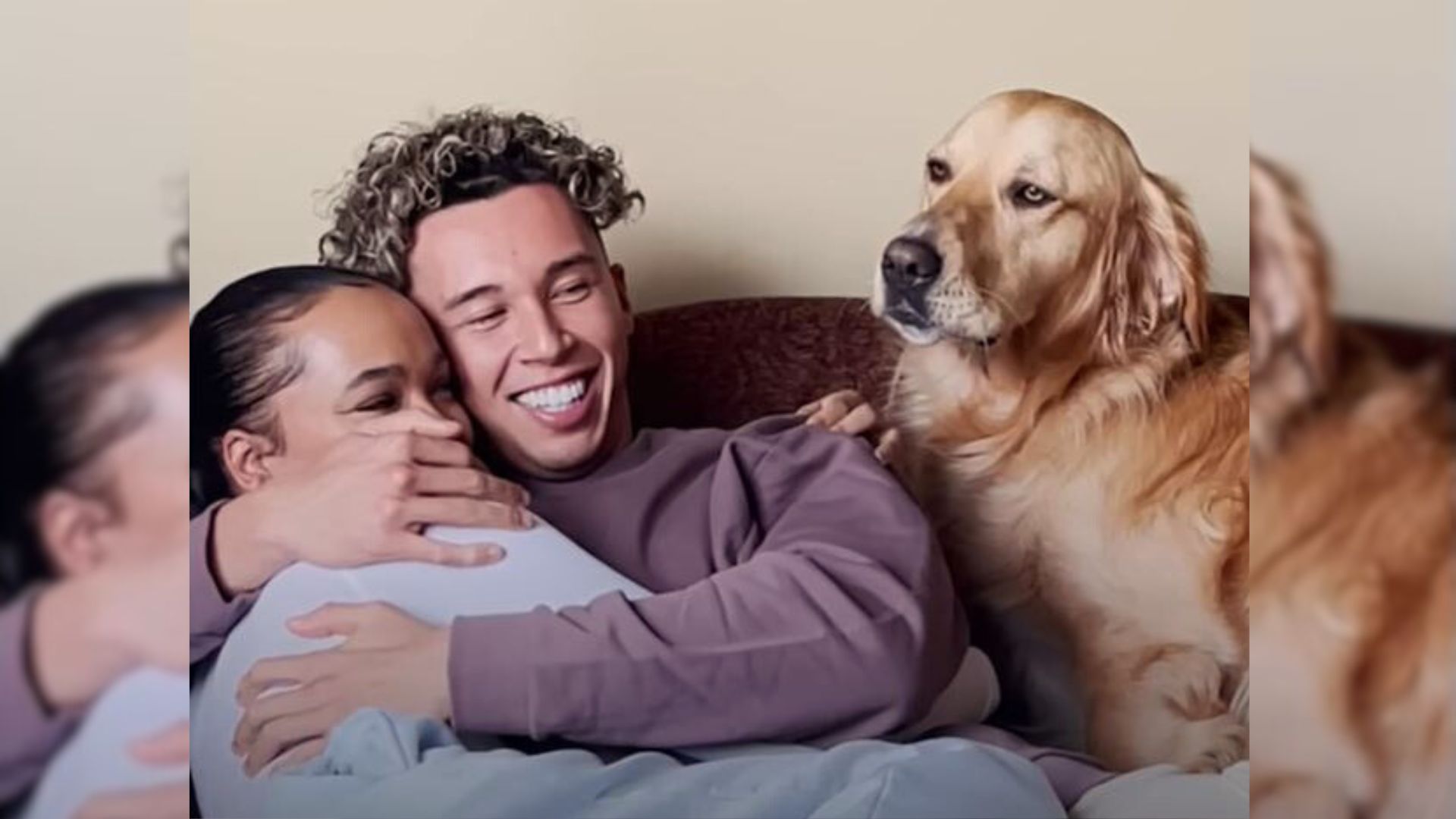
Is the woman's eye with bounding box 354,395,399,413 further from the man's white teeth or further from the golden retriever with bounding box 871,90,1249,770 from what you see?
the golden retriever with bounding box 871,90,1249,770

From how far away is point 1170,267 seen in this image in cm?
134

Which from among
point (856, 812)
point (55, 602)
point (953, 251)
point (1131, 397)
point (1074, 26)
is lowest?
point (856, 812)

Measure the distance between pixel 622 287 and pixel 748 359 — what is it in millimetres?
117

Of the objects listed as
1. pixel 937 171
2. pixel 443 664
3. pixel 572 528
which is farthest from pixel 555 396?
pixel 937 171

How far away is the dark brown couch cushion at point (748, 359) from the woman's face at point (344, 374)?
0.18m

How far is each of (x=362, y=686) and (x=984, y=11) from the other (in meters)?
0.72

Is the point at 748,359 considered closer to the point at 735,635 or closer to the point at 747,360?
the point at 747,360

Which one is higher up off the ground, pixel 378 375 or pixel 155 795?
pixel 378 375

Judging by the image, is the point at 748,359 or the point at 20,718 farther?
the point at 748,359

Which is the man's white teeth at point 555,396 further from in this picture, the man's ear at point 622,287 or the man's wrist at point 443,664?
Answer: the man's wrist at point 443,664

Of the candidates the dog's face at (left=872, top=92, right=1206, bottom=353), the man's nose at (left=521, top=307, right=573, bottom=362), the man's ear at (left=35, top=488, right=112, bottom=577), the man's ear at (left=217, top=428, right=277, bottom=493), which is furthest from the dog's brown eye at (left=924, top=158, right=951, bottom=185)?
the man's ear at (left=35, top=488, right=112, bottom=577)

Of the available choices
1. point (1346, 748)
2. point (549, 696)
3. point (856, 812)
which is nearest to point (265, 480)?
point (549, 696)

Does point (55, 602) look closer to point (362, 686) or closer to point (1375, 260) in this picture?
point (362, 686)

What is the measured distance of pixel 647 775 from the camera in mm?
1265
